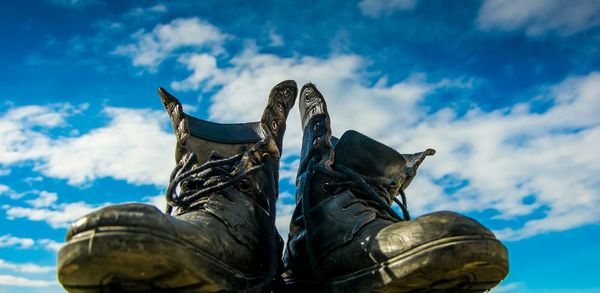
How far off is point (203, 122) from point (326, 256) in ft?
2.95

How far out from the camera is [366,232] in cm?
211

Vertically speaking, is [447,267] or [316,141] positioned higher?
[316,141]

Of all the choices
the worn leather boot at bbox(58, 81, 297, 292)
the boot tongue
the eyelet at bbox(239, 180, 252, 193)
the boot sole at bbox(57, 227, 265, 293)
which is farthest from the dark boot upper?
the boot sole at bbox(57, 227, 265, 293)

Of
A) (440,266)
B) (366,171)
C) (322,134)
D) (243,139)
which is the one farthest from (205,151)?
(440,266)

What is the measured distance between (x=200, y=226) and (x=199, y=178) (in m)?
0.52

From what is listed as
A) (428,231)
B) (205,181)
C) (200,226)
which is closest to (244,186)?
(205,181)

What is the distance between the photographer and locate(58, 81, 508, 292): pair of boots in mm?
1538

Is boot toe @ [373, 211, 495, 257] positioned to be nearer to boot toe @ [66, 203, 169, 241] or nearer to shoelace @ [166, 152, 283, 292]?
shoelace @ [166, 152, 283, 292]

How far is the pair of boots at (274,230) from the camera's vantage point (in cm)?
154

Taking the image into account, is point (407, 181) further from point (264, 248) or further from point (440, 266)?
point (440, 266)

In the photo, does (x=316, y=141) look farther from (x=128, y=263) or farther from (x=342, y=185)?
→ (x=128, y=263)

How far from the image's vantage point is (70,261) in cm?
148

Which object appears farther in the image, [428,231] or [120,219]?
[428,231]

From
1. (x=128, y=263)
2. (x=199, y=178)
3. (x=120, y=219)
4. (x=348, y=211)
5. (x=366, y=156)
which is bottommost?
(x=128, y=263)
